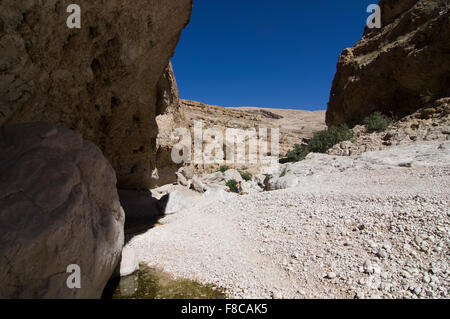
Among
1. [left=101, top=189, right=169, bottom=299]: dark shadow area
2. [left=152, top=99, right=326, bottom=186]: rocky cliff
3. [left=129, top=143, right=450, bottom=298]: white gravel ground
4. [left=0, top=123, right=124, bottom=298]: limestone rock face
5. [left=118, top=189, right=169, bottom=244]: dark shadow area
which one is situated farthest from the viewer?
[left=152, top=99, right=326, bottom=186]: rocky cliff

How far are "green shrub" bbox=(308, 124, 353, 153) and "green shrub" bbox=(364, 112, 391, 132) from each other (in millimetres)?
900

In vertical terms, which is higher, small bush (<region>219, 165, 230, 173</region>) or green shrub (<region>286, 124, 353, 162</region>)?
green shrub (<region>286, 124, 353, 162</region>)

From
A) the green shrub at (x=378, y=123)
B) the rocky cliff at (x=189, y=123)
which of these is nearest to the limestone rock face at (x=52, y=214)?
the rocky cliff at (x=189, y=123)

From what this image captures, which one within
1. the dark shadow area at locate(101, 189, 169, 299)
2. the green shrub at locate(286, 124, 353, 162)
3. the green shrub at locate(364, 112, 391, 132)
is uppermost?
the green shrub at locate(364, 112, 391, 132)

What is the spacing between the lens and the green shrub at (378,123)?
1105cm

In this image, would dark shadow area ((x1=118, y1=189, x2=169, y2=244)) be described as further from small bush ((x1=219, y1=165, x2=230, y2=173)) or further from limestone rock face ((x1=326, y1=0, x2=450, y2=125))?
→ limestone rock face ((x1=326, y1=0, x2=450, y2=125))

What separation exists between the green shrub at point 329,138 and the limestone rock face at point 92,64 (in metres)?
9.32

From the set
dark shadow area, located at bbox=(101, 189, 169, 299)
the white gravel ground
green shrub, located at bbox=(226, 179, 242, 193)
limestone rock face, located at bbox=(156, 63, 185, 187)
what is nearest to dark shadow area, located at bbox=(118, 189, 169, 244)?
dark shadow area, located at bbox=(101, 189, 169, 299)

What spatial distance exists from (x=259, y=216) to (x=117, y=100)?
427 cm

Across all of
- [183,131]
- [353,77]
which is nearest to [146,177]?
[183,131]

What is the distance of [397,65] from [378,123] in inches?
140

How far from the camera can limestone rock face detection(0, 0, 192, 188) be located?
10.0ft

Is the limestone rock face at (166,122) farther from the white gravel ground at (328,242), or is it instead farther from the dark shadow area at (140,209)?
the white gravel ground at (328,242)

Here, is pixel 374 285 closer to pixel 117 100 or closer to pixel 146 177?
pixel 117 100
